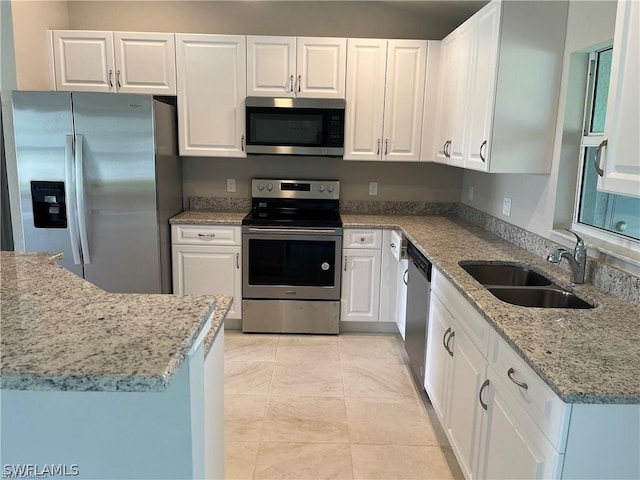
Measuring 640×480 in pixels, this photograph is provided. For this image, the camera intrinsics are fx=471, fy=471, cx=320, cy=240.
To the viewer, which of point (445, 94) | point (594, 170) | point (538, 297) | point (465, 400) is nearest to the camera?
point (465, 400)

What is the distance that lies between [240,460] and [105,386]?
5.25 ft

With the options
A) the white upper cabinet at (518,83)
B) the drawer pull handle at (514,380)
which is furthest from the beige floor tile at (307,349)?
the drawer pull handle at (514,380)

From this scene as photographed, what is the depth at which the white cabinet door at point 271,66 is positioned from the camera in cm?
349

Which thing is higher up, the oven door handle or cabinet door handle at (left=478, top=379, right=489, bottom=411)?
the oven door handle

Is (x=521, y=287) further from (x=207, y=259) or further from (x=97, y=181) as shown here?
(x=97, y=181)

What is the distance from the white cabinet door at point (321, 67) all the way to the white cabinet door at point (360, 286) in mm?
1223

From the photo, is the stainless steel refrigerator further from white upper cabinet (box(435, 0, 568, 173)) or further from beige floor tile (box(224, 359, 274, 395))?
white upper cabinet (box(435, 0, 568, 173))

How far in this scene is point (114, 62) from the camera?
3482 mm

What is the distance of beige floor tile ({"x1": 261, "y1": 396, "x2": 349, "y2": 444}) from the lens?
2398 millimetres

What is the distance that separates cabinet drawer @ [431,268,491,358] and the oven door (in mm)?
1181

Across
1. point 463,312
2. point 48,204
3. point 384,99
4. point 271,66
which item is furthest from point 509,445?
point 48,204

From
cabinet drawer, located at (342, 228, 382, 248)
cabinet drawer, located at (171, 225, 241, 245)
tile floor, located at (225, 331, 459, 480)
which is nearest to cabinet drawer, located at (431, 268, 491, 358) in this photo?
tile floor, located at (225, 331, 459, 480)

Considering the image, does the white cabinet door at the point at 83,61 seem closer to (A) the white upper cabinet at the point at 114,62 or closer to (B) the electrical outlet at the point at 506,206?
(A) the white upper cabinet at the point at 114,62

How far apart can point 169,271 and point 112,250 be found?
437 millimetres
